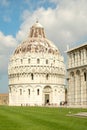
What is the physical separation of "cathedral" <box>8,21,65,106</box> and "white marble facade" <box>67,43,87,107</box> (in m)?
48.9

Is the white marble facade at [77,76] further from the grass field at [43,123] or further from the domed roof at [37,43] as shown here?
the domed roof at [37,43]

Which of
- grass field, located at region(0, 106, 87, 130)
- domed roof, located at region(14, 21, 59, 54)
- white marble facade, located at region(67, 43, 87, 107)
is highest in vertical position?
domed roof, located at region(14, 21, 59, 54)

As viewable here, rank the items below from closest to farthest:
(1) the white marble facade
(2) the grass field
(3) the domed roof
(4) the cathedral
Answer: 1. (2) the grass field
2. (1) the white marble facade
3. (4) the cathedral
4. (3) the domed roof

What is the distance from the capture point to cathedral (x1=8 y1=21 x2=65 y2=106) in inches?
4646

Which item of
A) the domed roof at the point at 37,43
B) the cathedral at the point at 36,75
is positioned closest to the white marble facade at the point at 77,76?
the cathedral at the point at 36,75

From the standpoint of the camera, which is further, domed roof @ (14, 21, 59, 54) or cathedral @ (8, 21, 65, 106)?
domed roof @ (14, 21, 59, 54)

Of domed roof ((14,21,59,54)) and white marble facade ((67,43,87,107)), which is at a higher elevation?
domed roof ((14,21,59,54))

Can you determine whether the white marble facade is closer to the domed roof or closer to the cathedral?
the cathedral

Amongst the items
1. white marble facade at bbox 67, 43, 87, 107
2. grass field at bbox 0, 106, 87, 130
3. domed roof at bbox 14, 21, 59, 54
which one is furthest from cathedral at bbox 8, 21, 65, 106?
grass field at bbox 0, 106, 87, 130

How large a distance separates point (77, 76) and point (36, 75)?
178ft

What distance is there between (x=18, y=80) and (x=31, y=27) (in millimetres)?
22924

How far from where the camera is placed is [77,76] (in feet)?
214

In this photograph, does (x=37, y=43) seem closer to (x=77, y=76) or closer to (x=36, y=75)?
(x=36, y=75)

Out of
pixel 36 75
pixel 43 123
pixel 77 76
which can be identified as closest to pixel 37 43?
pixel 36 75
